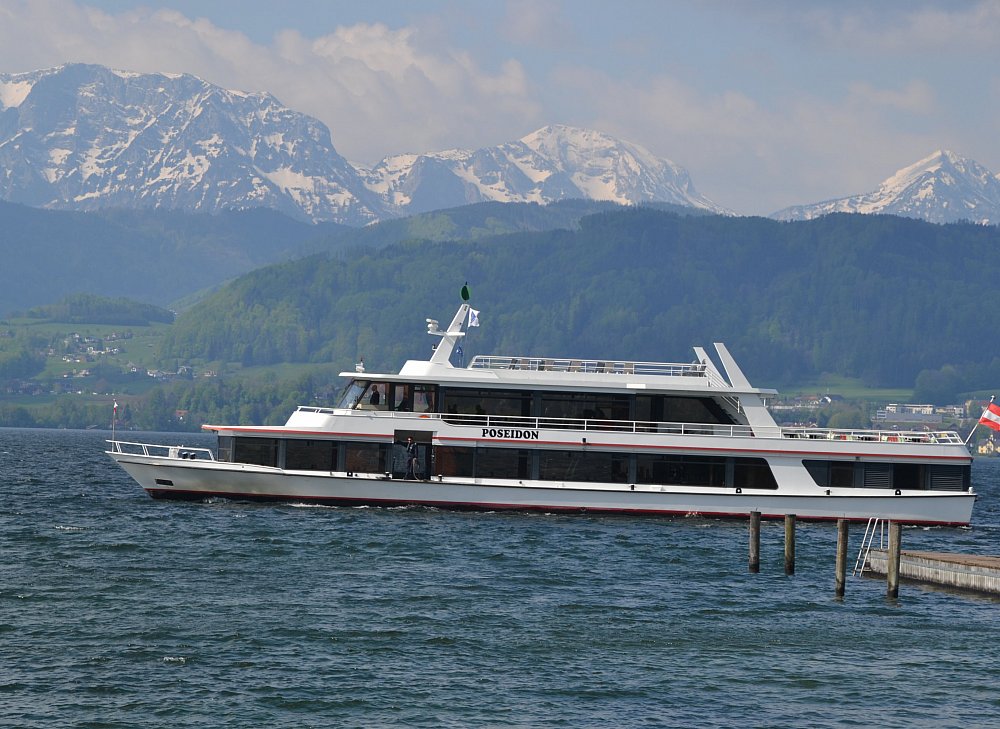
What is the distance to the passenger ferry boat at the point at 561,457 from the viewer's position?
48750 mm

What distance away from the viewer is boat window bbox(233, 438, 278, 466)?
4891cm

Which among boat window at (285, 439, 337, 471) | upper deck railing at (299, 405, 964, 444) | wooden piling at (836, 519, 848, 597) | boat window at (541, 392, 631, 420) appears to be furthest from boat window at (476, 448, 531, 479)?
wooden piling at (836, 519, 848, 597)

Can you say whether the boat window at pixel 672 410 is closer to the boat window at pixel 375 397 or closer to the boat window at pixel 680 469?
the boat window at pixel 680 469

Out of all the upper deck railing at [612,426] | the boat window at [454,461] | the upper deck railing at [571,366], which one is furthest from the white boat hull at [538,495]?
the upper deck railing at [571,366]

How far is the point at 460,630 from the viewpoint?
29531 mm

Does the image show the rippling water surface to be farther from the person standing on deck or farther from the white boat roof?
the white boat roof

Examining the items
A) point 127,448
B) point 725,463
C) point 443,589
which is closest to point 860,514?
point 725,463

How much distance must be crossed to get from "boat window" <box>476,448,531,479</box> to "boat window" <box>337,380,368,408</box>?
4597 millimetres

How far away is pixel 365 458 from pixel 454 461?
9.97ft

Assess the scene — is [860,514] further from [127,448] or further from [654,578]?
[127,448]

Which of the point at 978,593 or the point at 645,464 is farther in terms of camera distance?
the point at 645,464

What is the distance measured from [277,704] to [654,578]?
51.1ft

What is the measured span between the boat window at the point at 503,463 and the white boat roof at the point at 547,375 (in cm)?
236

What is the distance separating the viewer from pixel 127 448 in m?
160
